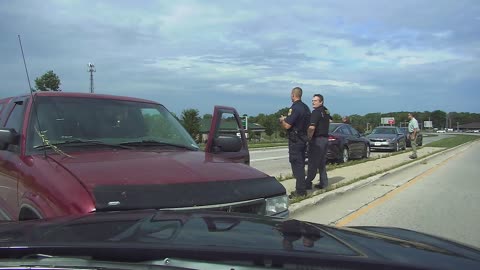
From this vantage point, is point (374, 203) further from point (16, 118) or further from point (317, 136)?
point (16, 118)

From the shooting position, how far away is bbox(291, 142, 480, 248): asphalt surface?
7.72 meters

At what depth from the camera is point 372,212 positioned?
28.9ft

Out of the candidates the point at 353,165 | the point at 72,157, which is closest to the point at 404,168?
the point at 353,165

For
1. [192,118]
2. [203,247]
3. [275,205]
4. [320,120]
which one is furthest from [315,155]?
[192,118]

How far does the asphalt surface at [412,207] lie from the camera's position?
772 cm

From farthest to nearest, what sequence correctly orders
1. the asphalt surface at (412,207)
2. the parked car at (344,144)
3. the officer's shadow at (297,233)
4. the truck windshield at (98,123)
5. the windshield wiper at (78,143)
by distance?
the parked car at (344,144) < the asphalt surface at (412,207) < the truck windshield at (98,123) < the windshield wiper at (78,143) < the officer's shadow at (297,233)

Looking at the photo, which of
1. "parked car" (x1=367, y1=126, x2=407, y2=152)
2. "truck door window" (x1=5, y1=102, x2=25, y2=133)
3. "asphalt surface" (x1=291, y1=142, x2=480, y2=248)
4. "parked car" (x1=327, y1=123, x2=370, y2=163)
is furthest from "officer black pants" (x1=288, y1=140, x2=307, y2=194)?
"parked car" (x1=367, y1=126, x2=407, y2=152)

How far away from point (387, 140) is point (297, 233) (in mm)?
25385

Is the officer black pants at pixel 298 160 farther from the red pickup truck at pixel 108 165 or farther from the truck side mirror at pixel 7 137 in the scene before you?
the truck side mirror at pixel 7 137

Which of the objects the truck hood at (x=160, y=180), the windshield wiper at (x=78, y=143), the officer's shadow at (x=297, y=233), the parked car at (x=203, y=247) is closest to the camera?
the parked car at (x=203, y=247)

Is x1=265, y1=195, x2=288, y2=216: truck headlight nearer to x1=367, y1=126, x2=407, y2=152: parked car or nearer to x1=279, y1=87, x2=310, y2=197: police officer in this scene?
x1=279, y1=87, x2=310, y2=197: police officer

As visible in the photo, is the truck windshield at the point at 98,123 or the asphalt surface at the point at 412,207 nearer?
the truck windshield at the point at 98,123

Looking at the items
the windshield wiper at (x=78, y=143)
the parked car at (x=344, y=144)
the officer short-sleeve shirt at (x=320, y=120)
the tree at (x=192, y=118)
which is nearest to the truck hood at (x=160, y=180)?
the windshield wiper at (x=78, y=143)

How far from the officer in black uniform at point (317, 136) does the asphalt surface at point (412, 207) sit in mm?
707
